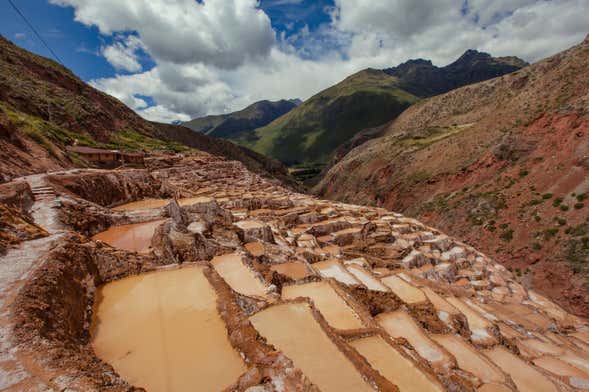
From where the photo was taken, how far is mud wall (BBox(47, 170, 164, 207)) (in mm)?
9977

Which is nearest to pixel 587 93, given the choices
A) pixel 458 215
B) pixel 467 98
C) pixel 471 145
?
pixel 471 145

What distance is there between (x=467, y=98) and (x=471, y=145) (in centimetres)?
4131

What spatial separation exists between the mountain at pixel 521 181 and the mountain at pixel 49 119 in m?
40.8

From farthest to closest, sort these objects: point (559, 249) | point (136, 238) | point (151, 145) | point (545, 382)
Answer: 1. point (151, 145)
2. point (559, 249)
3. point (545, 382)
4. point (136, 238)

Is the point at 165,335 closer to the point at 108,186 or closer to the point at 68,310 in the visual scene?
the point at 68,310

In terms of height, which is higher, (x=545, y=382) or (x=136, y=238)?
(x=136, y=238)

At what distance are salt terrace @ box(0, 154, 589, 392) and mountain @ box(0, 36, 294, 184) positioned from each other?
6667 millimetres

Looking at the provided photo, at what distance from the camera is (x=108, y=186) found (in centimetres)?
1166

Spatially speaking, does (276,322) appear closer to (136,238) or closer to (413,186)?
(136,238)

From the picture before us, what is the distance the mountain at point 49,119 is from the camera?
14.4 metres

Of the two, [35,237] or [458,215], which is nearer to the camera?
[35,237]

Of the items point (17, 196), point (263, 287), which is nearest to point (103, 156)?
point (17, 196)

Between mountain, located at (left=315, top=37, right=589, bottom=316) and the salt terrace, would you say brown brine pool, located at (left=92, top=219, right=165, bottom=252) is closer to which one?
the salt terrace

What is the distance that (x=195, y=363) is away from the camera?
3.96 meters
